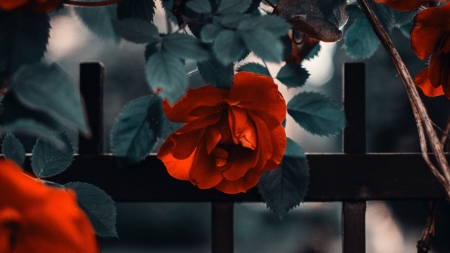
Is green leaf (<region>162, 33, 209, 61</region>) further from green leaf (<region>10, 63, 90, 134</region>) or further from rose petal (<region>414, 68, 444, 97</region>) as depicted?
rose petal (<region>414, 68, 444, 97</region>)

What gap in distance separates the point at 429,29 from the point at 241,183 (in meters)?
0.21

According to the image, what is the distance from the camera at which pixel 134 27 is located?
13.6 inches

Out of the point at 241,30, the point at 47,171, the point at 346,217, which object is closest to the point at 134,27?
the point at 241,30

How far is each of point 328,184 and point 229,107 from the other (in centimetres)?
38

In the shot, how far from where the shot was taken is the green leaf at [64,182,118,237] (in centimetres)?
43

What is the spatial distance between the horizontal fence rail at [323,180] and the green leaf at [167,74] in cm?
38

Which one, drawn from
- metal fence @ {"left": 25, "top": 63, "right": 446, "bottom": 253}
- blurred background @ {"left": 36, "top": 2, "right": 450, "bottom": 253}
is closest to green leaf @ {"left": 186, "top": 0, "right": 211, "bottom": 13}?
metal fence @ {"left": 25, "top": 63, "right": 446, "bottom": 253}

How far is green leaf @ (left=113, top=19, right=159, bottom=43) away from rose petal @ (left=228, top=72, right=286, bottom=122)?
9 cm

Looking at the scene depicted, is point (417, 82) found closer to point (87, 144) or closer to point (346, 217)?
point (346, 217)

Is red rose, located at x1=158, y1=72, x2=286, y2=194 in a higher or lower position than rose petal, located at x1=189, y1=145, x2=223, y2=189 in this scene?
higher

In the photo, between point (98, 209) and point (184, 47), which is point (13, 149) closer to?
point (98, 209)

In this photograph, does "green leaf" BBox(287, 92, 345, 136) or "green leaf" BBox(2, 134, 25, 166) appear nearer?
"green leaf" BBox(2, 134, 25, 166)

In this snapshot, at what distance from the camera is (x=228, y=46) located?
33cm

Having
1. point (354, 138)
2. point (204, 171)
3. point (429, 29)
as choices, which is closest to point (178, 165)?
point (204, 171)
